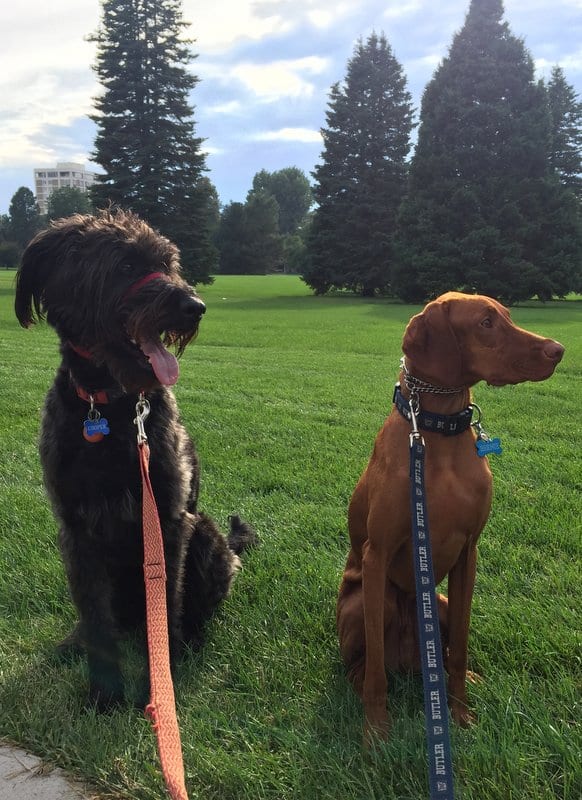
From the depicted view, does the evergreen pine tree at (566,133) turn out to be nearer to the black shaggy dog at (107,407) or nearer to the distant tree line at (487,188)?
the distant tree line at (487,188)

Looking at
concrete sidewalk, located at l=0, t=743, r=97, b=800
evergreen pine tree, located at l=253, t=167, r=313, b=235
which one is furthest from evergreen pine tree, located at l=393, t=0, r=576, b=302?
evergreen pine tree, located at l=253, t=167, r=313, b=235

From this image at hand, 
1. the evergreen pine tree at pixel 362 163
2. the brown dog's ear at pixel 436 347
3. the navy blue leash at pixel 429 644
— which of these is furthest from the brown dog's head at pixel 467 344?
the evergreen pine tree at pixel 362 163

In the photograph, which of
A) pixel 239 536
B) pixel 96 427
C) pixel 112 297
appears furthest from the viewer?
pixel 239 536

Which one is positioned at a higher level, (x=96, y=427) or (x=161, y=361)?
(x=161, y=361)

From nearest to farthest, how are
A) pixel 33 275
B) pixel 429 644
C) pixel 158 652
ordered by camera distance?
1. pixel 429 644
2. pixel 158 652
3. pixel 33 275

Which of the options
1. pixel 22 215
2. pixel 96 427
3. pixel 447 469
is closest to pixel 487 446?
pixel 447 469

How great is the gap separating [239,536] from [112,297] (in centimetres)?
176

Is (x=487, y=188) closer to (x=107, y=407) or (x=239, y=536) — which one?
(x=239, y=536)

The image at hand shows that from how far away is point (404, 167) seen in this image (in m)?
39.2

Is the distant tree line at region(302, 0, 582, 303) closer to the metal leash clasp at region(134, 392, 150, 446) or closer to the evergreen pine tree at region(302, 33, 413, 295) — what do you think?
the evergreen pine tree at region(302, 33, 413, 295)

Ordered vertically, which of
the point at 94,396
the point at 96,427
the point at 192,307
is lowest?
the point at 96,427

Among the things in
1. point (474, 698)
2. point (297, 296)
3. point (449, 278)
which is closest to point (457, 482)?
point (474, 698)

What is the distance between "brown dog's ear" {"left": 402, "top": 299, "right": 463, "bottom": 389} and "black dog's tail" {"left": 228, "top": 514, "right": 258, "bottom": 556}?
1.93 meters

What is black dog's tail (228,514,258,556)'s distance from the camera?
3.64 metres
